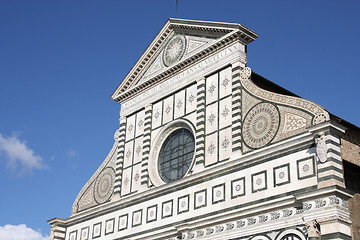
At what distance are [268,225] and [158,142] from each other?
7.17 m

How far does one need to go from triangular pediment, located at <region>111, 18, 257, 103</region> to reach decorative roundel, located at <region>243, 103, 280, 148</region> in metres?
3.26

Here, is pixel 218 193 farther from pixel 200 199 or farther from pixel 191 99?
pixel 191 99

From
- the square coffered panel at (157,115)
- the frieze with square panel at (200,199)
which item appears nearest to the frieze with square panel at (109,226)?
the square coffered panel at (157,115)

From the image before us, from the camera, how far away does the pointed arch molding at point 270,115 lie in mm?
15500

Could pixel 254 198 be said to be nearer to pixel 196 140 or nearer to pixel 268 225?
pixel 268 225

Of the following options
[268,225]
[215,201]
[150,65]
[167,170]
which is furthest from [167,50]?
[268,225]

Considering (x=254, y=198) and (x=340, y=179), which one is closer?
(x=340, y=179)

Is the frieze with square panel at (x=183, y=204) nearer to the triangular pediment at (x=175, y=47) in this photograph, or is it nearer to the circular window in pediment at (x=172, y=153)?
the circular window in pediment at (x=172, y=153)

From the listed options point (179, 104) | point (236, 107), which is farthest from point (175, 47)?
point (236, 107)

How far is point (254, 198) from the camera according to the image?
15.8 metres

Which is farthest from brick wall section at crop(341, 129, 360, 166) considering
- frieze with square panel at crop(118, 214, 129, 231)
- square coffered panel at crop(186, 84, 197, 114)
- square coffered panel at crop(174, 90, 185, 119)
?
frieze with square panel at crop(118, 214, 129, 231)

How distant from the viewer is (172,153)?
2028 centimetres

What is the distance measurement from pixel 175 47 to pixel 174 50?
135mm

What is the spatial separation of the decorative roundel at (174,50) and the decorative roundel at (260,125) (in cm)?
530
